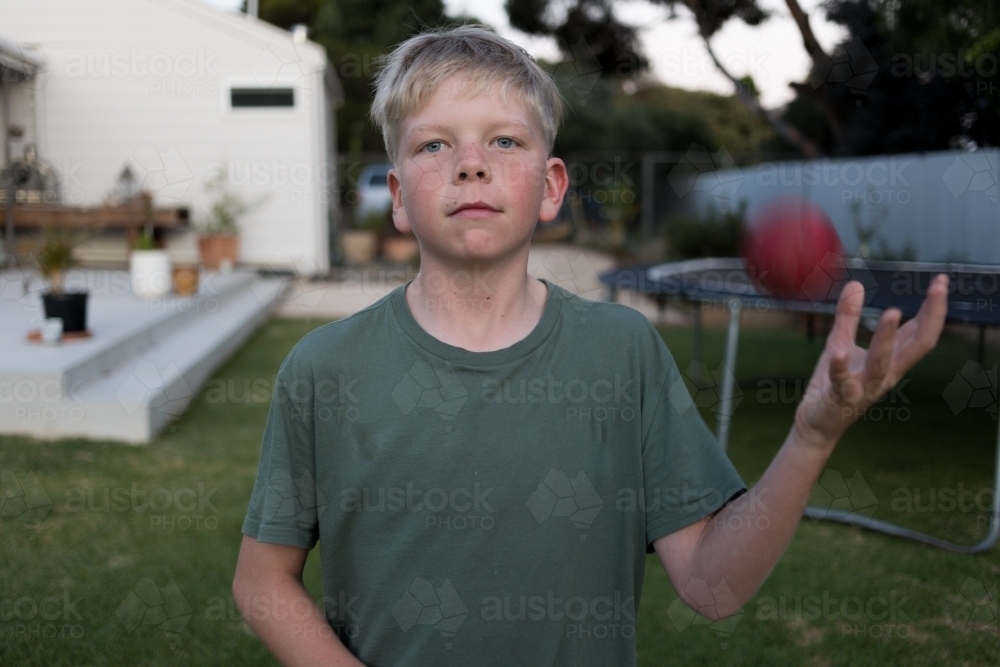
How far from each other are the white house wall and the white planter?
4.72m

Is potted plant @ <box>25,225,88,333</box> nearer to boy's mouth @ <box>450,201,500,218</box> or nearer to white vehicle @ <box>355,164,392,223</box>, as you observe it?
boy's mouth @ <box>450,201,500,218</box>

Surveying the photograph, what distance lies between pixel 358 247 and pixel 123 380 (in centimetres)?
1039

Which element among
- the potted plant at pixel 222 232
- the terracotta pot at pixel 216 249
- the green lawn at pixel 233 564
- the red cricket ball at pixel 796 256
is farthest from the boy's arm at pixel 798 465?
the terracotta pot at pixel 216 249

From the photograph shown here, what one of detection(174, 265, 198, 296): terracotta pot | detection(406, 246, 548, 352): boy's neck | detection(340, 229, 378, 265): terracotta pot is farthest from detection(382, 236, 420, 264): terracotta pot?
detection(406, 246, 548, 352): boy's neck

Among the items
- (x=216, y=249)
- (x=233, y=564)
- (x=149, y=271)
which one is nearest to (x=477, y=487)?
(x=233, y=564)

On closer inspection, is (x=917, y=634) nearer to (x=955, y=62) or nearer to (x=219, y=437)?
(x=219, y=437)

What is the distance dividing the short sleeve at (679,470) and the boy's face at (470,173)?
0.34m

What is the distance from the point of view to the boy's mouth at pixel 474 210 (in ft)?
4.05

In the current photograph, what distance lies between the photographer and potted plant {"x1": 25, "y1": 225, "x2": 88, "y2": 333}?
18.4 feet

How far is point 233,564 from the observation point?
3229 mm

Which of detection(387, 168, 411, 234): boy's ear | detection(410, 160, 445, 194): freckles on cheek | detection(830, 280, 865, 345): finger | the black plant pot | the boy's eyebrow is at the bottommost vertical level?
the black plant pot

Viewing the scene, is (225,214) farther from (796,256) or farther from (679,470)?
(679,470)

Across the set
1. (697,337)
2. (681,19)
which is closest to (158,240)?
(681,19)

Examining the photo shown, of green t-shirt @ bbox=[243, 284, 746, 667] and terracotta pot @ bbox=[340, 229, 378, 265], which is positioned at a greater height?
green t-shirt @ bbox=[243, 284, 746, 667]
